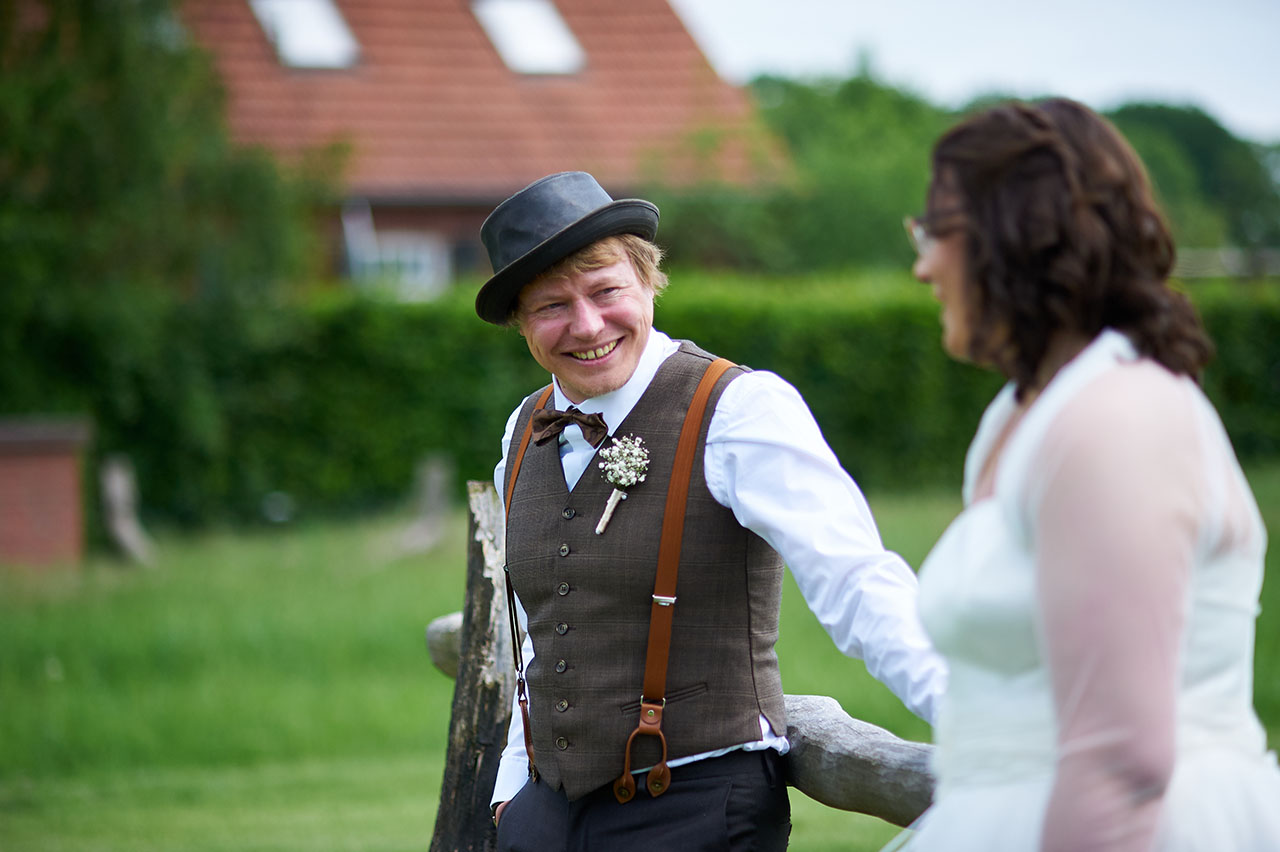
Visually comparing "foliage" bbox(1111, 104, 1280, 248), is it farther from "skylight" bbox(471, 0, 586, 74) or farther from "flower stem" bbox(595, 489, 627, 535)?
"flower stem" bbox(595, 489, 627, 535)

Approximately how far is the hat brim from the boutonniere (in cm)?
40

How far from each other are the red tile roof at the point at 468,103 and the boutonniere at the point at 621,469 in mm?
16148

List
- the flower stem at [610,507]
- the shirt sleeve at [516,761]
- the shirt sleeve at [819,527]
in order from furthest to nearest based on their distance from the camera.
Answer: the shirt sleeve at [516,761], the flower stem at [610,507], the shirt sleeve at [819,527]

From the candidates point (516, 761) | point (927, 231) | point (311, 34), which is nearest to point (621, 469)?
point (516, 761)

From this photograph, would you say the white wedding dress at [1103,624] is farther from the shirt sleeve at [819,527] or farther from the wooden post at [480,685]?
the wooden post at [480,685]

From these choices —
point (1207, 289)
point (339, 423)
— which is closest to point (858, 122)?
point (1207, 289)

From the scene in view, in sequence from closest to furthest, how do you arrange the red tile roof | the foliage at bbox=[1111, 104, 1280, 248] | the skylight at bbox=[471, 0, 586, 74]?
1. the red tile roof
2. the skylight at bbox=[471, 0, 586, 74]
3. the foliage at bbox=[1111, 104, 1280, 248]

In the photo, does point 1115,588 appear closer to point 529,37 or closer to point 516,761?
point 516,761

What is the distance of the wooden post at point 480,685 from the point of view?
10.2 ft

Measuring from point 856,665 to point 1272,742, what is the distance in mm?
2410

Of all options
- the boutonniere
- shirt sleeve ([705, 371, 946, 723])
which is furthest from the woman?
the boutonniere

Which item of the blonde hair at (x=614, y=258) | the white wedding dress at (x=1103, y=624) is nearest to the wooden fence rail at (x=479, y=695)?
the blonde hair at (x=614, y=258)

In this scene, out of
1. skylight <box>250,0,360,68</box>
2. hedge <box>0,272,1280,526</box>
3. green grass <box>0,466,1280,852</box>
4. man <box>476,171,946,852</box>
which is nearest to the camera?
man <box>476,171,946,852</box>

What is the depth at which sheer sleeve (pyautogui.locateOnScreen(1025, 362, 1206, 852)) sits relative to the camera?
50.4 inches
